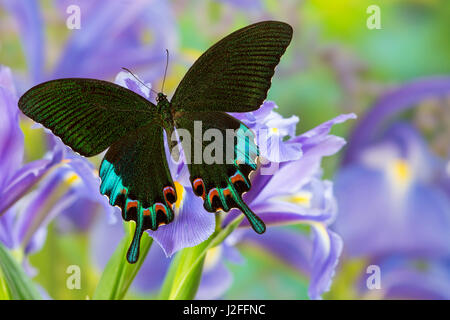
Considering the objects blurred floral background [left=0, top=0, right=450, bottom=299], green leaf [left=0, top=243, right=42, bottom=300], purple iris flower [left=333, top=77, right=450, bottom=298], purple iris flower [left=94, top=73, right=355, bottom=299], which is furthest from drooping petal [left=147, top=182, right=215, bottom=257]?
purple iris flower [left=333, top=77, right=450, bottom=298]

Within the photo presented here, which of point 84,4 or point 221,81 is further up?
point 84,4

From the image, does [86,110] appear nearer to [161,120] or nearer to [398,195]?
[161,120]

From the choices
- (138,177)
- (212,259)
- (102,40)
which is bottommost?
(212,259)

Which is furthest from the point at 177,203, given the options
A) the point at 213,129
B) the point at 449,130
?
the point at 449,130

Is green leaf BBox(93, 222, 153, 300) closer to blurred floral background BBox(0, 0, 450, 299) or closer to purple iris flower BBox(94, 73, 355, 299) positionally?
purple iris flower BBox(94, 73, 355, 299)

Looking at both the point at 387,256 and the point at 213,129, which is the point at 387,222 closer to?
the point at 387,256

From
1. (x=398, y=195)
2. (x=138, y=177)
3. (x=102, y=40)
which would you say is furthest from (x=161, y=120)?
(x=398, y=195)
